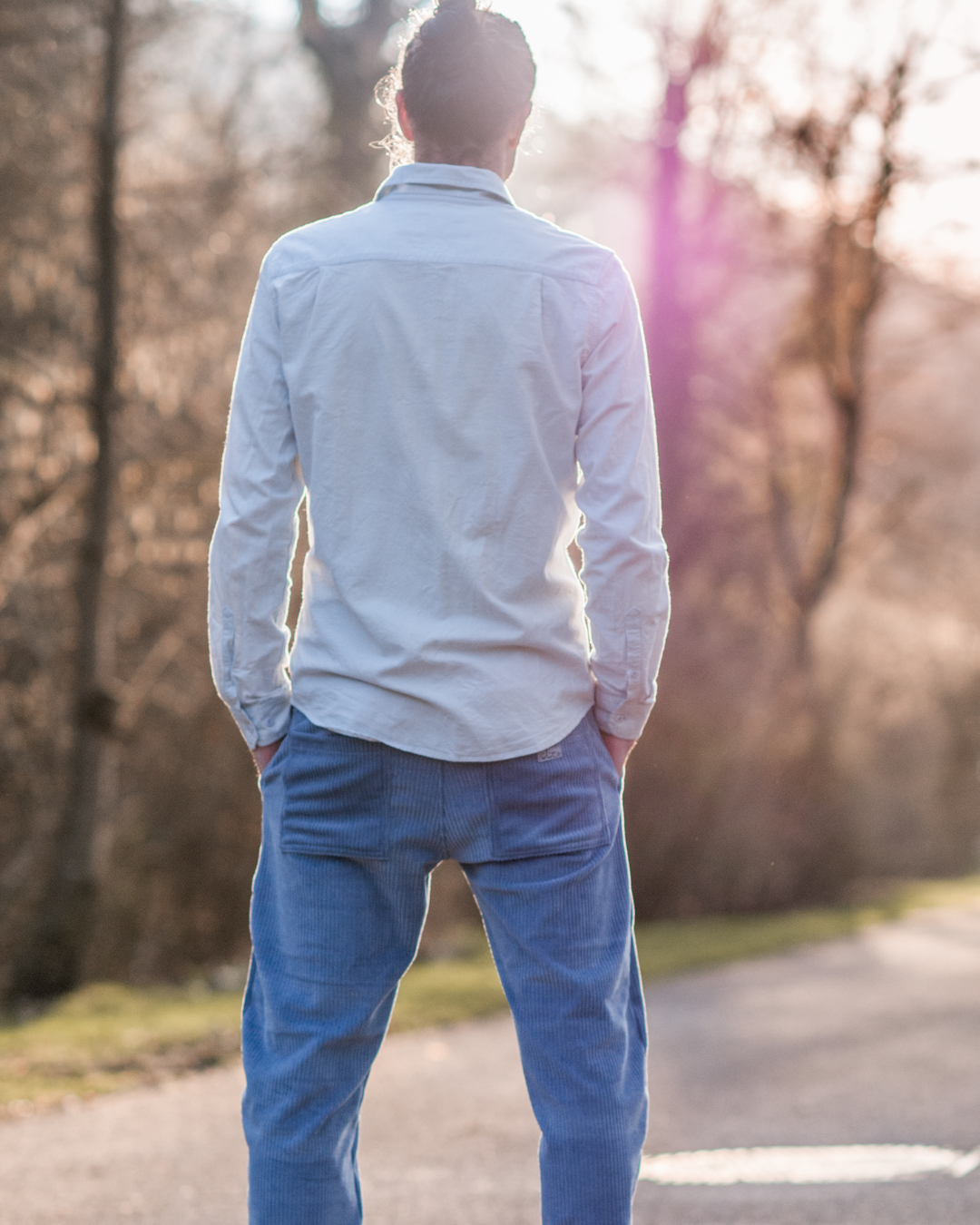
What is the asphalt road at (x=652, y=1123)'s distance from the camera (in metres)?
3.13

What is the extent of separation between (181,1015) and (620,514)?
5.06 metres

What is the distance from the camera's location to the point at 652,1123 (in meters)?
4.05

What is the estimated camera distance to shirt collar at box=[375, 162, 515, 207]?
1745 millimetres

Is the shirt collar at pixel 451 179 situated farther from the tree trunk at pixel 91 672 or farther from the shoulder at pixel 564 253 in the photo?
the tree trunk at pixel 91 672

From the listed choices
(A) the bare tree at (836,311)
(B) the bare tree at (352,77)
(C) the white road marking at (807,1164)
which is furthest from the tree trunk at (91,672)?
(A) the bare tree at (836,311)

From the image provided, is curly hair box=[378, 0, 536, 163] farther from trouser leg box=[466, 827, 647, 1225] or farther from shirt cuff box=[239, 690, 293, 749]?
trouser leg box=[466, 827, 647, 1225]

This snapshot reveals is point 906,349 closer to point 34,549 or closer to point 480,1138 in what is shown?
point 34,549

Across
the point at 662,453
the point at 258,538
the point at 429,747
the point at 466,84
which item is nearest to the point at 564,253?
the point at 466,84

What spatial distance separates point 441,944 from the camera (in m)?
10.2

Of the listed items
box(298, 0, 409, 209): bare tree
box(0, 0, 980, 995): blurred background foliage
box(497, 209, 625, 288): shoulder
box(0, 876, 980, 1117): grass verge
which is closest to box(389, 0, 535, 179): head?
box(497, 209, 625, 288): shoulder

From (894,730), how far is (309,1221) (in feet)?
47.8

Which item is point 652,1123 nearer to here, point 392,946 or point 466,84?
point 392,946

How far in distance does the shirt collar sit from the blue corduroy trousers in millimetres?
683

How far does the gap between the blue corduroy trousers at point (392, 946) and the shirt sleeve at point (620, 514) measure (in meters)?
0.13
